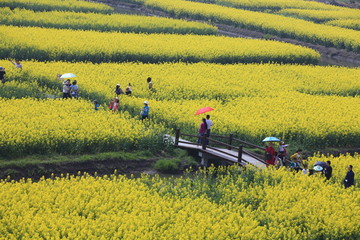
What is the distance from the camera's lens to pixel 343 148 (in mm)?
28938

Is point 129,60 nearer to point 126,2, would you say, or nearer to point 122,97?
point 122,97

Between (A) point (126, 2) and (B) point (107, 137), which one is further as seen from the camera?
(A) point (126, 2)

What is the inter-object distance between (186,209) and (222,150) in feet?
22.5

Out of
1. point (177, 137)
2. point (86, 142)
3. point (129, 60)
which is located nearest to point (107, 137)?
point (86, 142)

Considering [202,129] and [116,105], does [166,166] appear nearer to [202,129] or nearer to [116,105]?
[202,129]

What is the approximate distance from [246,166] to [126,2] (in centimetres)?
5835

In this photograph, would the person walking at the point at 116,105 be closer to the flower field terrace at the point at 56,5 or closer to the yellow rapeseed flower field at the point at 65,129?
the yellow rapeseed flower field at the point at 65,129

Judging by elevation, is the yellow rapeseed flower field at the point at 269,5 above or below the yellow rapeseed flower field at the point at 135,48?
above

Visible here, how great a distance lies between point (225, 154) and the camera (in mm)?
23625

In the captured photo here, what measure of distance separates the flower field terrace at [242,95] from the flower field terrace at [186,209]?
7136mm

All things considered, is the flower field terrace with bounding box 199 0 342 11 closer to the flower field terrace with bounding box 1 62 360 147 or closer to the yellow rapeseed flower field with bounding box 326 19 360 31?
the yellow rapeseed flower field with bounding box 326 19 360 31

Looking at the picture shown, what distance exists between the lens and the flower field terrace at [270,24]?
59688mm

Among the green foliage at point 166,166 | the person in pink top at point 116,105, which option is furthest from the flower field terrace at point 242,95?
the green foliage at point 166,166

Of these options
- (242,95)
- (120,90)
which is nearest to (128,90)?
(120,90)
